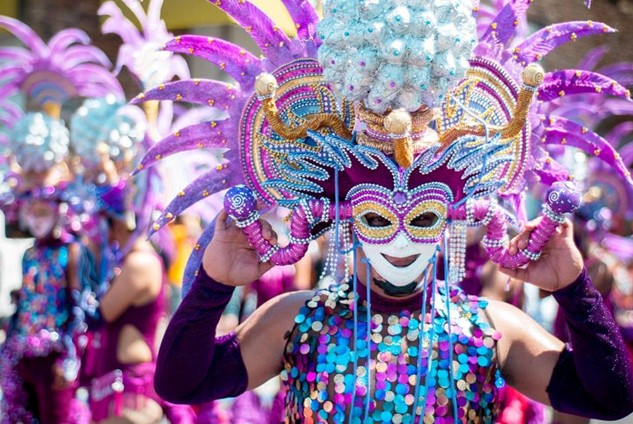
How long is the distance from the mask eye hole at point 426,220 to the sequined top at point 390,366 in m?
0.27

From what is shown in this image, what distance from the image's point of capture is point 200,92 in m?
2.94

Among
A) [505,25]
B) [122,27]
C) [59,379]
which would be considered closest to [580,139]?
[505,25]

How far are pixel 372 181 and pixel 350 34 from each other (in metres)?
0.38

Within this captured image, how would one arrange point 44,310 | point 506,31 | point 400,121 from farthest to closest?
point 44,310, point 506,31, point 400,121

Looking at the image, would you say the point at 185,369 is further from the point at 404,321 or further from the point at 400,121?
the point at 400,121

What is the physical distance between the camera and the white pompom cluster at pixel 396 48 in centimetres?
249

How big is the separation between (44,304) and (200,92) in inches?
108

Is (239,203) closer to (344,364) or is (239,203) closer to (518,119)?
(344,364)

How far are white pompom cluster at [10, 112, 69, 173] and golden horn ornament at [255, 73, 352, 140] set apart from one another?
126 inches

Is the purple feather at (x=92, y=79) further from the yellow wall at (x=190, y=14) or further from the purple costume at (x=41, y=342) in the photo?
the yellow wall at (x=190, y=14)

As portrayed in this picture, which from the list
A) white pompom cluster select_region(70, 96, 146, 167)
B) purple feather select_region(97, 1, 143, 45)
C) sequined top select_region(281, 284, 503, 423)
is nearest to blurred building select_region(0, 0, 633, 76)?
white pompom cluster select_region(70, 96, 146, 167)

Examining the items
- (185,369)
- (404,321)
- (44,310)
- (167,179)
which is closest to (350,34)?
(404,321)

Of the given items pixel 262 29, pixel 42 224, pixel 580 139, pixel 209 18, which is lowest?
pixel 42 224

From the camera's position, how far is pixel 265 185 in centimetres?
278
